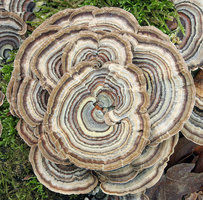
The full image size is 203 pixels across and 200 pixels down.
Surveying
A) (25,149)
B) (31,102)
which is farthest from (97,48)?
(25,149)

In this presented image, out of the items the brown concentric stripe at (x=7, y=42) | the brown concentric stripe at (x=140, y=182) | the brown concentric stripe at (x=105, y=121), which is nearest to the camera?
the brown concentric stripe at (x=105, y=121)

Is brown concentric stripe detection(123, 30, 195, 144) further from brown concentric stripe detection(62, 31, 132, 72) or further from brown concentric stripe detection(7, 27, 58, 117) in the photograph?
brown concentric stripe detection(7, 27, 58, 117)

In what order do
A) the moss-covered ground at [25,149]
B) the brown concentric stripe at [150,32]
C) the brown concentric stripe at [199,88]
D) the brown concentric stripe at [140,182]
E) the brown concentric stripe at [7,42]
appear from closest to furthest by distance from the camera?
the brown concentric stripe at [150,32] → the brown concentric stripe at [140,182] → the brown concentric stripe at [199,88] → the moss-covered ground at [25,149] → the brown concentric stripe at [7,42]

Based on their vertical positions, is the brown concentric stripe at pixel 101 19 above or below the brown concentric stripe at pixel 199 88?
above

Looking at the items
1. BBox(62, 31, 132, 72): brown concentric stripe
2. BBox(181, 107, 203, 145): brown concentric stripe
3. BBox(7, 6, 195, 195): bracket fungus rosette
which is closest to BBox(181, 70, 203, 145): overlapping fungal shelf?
BBox(181, 107, 203, 145): brown concentric stripe

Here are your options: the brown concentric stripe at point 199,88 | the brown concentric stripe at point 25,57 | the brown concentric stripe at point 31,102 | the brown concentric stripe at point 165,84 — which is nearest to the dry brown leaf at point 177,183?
the brown concentric stripe at point 199,88

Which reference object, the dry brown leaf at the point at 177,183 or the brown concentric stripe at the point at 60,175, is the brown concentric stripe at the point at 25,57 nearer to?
the brown concentric stripe at the point at 60,175

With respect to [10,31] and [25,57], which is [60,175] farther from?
[10,31]
